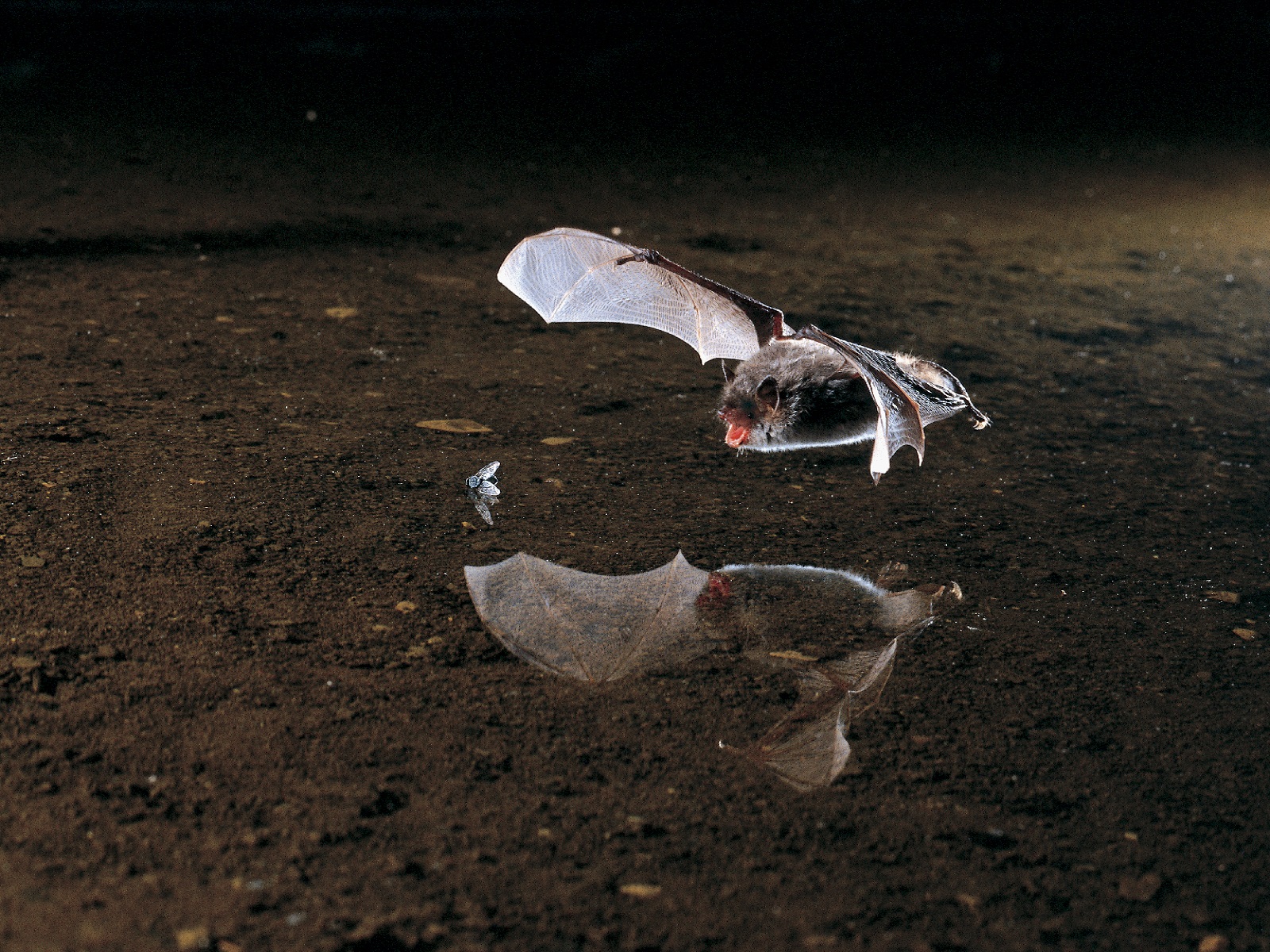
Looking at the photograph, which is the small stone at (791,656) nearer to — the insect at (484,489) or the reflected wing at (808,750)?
the reflected wing at (808,750)

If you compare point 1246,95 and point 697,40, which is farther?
point 1246,95

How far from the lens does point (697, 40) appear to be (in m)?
7.63

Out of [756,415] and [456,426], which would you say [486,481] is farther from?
[756,415]

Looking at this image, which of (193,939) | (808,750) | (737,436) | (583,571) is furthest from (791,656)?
(193,939)

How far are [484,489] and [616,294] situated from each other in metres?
0.68

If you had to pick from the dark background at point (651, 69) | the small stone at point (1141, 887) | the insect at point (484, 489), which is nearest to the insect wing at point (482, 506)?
the insect at point (484, 489)

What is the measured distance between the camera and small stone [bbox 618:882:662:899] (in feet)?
4.91

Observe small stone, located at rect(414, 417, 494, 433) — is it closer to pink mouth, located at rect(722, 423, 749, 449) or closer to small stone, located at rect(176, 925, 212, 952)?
pink mouth, located at rect(722, 423, 749, 449)

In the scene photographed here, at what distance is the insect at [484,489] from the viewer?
8.20ft

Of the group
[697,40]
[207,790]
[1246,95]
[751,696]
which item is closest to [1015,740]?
[751,696]

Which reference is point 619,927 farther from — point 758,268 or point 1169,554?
point 758,268

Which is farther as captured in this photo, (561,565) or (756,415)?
(756,415)

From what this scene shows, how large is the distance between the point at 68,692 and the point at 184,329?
179 cm

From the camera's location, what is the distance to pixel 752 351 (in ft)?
9.79
